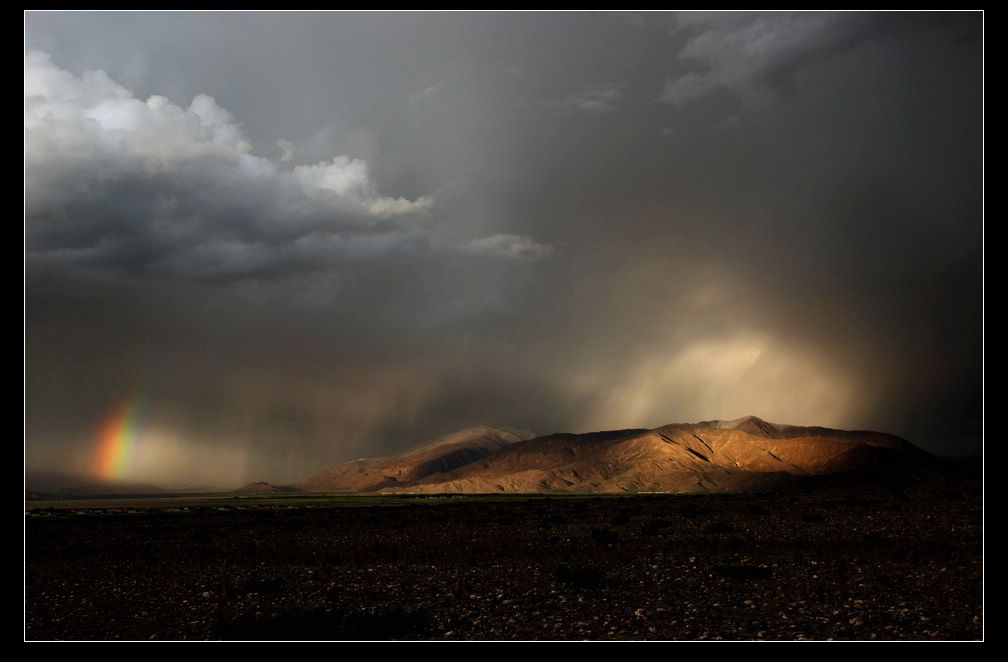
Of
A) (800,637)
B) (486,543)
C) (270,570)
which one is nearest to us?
(800,637)

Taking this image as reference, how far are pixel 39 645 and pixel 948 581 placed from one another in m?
28.0

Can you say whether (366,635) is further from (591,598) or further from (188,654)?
(591,598)

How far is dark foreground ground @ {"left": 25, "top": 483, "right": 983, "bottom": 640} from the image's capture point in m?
18.7

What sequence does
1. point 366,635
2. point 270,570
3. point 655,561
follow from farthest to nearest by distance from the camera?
1. point 270,570
2. point 655,561
3. point 366,635

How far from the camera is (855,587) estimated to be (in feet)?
69.3

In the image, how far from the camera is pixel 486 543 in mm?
34875

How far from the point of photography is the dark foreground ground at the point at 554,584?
18.7 meters

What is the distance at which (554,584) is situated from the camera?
2347 cm

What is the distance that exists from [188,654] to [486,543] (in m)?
20.6

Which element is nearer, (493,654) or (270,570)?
(493,654)
